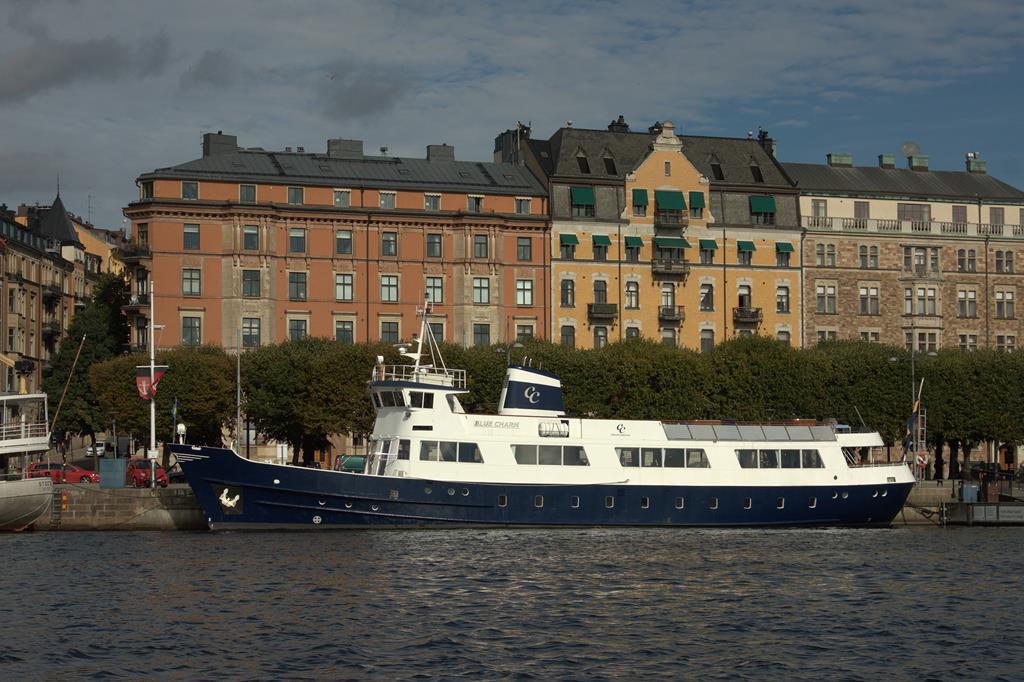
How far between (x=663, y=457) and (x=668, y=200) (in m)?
41.2

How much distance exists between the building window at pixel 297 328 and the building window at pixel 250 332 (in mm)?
2138

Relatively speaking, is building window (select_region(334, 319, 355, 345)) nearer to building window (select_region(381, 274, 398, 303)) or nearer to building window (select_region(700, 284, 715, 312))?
building window (select_region(381, 274, 398, 303))

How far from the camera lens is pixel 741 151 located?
111125mm

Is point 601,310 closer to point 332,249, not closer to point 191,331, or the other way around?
point 332,249

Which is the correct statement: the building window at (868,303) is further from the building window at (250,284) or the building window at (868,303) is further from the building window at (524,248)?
the building window at (250,284)

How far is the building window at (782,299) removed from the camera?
107m

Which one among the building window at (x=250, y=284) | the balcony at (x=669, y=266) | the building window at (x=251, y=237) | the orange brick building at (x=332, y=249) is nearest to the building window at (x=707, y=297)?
the balcony at (x=669, y=266)

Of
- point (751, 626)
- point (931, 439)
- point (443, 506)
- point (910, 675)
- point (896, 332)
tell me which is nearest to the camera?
point (910, 675)

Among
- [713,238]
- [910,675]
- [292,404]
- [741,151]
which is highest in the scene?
[741,151]

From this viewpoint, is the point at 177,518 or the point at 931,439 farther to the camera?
the point at 931,439

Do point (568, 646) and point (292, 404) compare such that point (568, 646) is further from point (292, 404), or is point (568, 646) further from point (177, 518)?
point (292, 404)

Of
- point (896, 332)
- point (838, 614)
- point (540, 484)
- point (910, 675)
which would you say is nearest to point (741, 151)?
point (896, 332)

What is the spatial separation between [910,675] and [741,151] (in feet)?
264

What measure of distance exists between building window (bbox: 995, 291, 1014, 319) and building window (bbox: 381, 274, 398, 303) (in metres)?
43.9
